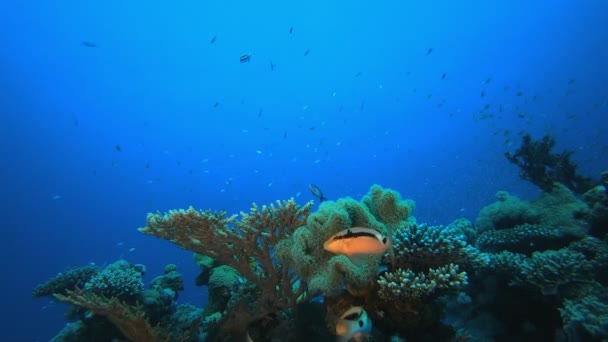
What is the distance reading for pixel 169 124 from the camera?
3649 inches

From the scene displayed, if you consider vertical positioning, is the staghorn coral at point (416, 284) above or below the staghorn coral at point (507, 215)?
below

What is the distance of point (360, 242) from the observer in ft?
10.2

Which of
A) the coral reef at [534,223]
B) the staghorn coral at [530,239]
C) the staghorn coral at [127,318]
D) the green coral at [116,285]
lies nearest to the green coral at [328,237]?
the staghorn coral at [127,318]

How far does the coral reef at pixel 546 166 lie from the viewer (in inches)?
450

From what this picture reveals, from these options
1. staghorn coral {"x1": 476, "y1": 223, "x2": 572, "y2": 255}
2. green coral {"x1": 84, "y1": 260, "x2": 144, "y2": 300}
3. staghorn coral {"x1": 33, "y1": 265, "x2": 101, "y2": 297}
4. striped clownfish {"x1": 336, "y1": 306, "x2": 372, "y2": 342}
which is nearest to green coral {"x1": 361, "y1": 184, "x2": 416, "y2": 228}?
striped clownfish {"x1": 336, "y1": 306, "x2": 372, "y2": 342}

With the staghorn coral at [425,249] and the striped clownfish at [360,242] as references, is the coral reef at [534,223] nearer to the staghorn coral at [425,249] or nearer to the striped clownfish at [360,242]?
the staghorn coral at [425,249]

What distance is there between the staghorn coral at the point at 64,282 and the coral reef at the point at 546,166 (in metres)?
14.6

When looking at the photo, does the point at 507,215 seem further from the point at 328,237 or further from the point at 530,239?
the point at 328,237

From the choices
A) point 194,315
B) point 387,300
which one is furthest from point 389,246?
point 194,315

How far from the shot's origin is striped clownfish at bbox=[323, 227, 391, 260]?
10.1 feet

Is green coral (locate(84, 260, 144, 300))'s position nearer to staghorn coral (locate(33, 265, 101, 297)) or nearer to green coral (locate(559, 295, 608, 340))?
staghorn coral (locate(33, 265, 101, 297))

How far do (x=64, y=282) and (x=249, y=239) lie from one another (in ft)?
21.2

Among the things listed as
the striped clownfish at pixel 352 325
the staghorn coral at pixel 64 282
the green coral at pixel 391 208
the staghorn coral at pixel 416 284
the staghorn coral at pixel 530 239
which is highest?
the staghorn coral at pixel 64 282

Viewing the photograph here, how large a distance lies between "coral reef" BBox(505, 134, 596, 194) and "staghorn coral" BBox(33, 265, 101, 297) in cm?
1463
